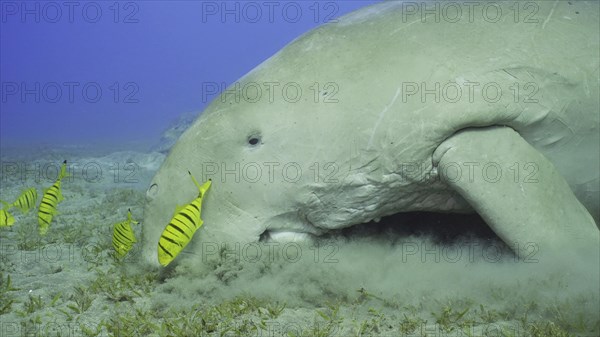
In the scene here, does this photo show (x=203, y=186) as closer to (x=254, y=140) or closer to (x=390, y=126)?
(x=254, y=140)

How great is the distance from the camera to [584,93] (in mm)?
3297

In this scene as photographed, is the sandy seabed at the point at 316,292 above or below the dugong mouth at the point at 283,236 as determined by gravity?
below

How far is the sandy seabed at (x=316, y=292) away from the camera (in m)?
2.54

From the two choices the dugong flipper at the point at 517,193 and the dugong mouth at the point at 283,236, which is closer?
the dugong flipper at the point at 517,193

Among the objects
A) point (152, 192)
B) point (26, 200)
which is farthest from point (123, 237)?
point (26, 200)

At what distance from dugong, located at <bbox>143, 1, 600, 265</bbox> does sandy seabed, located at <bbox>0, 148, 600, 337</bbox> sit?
0.83ft

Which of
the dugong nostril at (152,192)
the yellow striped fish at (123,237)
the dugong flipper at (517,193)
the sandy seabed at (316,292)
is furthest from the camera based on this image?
the yellow striped fish at (123,237)

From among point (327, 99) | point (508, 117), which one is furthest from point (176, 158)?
point (508, 117)

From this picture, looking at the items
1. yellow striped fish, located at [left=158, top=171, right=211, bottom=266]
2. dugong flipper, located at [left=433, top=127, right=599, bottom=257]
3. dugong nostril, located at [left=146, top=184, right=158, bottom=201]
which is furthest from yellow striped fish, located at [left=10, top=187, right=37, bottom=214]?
dugong flipper, located at [left=433, top=127, right=599, bottom=257]

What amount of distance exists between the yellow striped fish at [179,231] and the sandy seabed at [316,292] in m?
0.22

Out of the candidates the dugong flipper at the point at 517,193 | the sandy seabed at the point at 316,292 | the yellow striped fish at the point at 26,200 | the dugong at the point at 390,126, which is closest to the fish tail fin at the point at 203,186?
the dugong at the point at 390,126

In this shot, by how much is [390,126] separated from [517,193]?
93cm

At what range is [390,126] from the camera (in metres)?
3.16

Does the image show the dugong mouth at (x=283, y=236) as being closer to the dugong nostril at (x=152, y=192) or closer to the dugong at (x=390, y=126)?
the dugong at (x=390, y=126)
